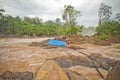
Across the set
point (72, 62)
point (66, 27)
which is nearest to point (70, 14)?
point (66, 27)

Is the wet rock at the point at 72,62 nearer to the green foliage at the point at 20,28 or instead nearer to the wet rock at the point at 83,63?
the wet rock at the point at 83,63

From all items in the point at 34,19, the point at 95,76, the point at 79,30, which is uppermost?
the point at 34,19

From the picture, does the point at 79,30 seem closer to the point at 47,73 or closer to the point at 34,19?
the point at 47,73

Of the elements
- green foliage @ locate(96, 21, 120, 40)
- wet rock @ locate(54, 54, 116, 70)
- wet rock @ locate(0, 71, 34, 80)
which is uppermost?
green foliage @ locate(96, 21, 120, 40)

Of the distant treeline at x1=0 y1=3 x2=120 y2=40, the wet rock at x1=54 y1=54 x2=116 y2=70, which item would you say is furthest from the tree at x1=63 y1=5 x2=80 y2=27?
the wet rock at x1=54 y1=54 x2=116 y2=70

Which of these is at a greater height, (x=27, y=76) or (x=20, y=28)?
(x=20, y=28)

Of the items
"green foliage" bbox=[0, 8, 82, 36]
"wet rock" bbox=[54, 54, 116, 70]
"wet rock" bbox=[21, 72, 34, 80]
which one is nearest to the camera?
"wet rock" bbox=[21, 72, 34, 80]

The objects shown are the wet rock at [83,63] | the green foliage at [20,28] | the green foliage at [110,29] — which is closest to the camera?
the wet rock at [83,63]

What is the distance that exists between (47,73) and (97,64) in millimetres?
2894

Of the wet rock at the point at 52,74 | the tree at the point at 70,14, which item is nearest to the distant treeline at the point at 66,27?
the tree at the point at 70,14

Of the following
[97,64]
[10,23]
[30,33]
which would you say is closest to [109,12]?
[30,33]

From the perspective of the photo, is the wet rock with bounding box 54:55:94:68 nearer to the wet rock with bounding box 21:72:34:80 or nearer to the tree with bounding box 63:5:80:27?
the wet rock with bounding box 21:72:34:80

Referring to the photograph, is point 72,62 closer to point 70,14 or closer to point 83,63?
point 83,63

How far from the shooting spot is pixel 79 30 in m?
20.5
